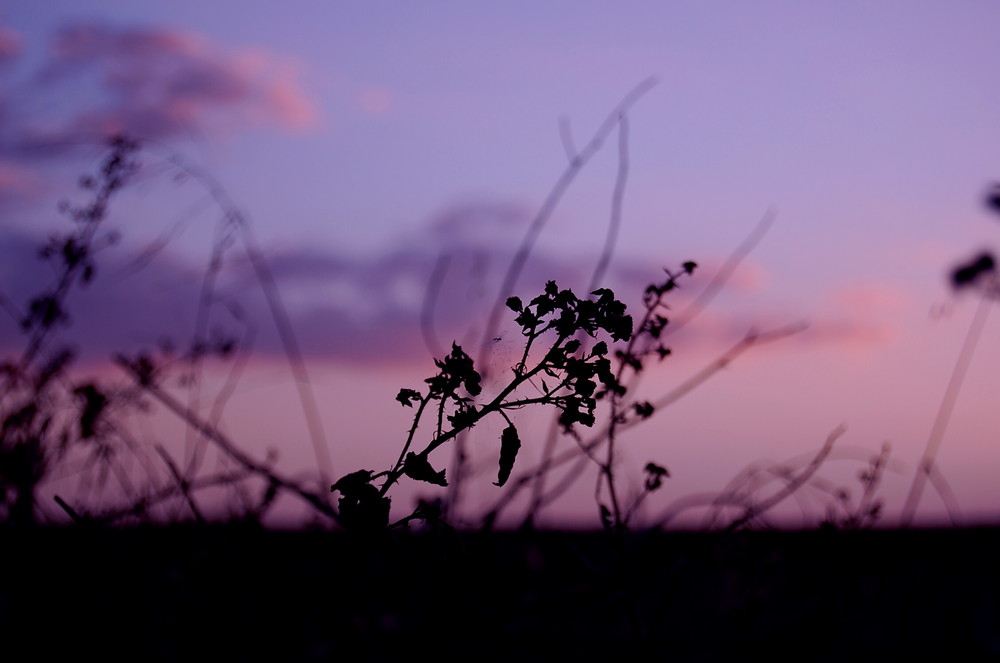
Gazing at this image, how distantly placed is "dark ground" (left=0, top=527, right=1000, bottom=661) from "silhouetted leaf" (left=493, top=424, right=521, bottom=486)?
2140 millimetres

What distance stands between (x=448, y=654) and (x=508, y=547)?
1.09m

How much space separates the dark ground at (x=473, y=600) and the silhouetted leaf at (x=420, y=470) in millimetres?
2154

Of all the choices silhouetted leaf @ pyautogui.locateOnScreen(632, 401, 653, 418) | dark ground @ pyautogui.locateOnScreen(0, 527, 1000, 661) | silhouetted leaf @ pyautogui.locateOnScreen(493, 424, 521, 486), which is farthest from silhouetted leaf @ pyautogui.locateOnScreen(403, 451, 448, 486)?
A: dark ground @ pyautogui.locateOnScreen(0, 527, 1000, 661)

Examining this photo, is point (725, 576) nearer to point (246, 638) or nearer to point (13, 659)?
point (246, 638)

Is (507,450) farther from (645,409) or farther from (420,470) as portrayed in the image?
(645,409)

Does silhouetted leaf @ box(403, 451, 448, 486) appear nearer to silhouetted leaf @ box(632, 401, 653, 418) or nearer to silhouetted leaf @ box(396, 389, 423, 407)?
silhouetted leaf @ box(396, 389, 423, 407)

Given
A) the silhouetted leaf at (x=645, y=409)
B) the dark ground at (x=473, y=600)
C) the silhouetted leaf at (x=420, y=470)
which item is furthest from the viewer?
the dark ground at (x=473, y=600)

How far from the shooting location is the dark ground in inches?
176

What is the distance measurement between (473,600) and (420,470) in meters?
2.92

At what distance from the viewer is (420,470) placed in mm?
1665

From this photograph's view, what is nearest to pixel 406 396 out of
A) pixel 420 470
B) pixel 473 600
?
pixel 420 470

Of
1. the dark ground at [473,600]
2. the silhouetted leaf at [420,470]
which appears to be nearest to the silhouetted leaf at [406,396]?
the silhouetted leaf at [420,470]

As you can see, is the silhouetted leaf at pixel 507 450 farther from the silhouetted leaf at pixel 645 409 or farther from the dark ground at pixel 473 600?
the dark ground at pixel 473 600

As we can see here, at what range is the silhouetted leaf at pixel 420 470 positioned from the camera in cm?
165
